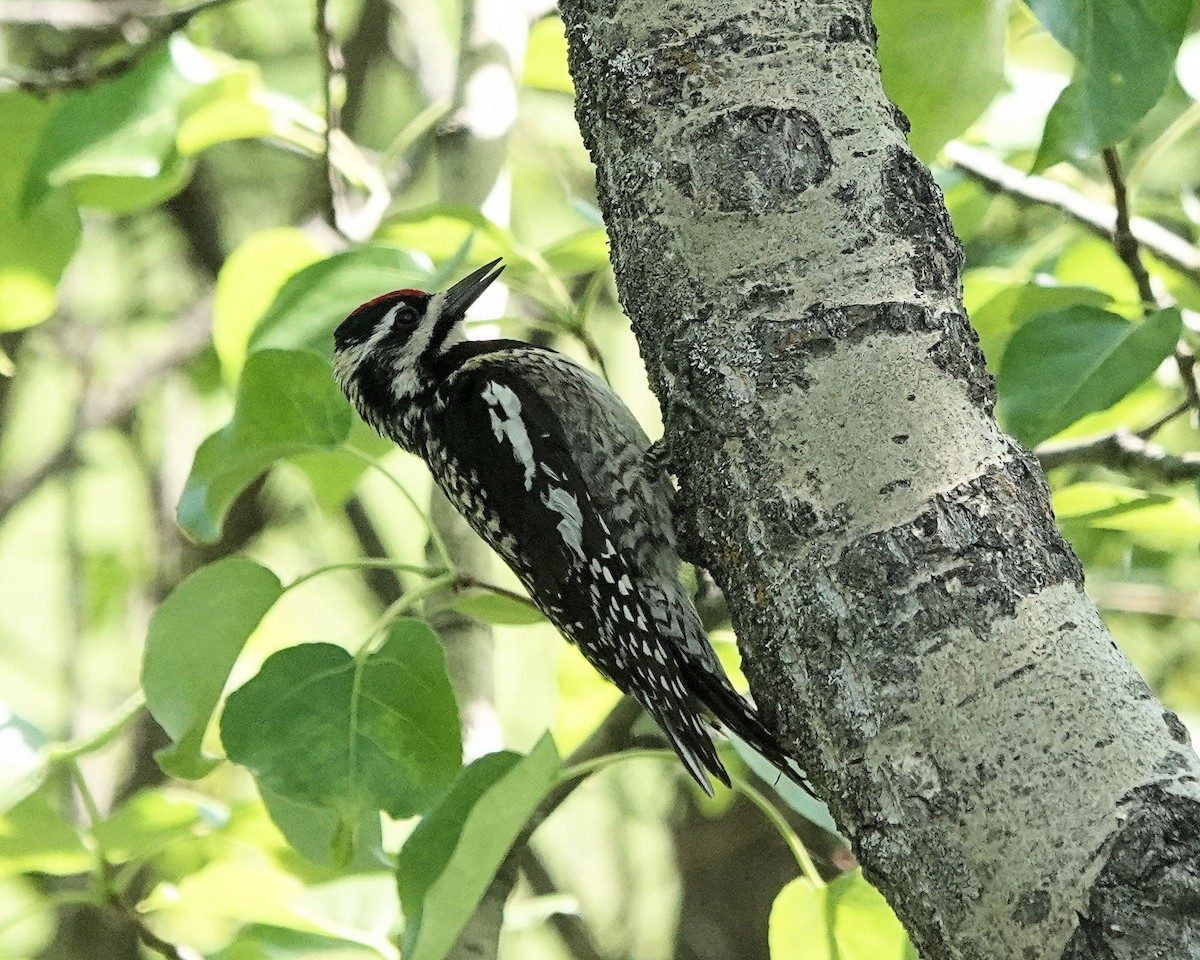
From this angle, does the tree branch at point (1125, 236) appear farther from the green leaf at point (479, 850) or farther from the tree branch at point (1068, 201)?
the green leaf at point (479, 850)

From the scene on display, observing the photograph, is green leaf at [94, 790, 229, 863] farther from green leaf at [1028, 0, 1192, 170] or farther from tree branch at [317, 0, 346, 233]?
green leaf at [1028, 0, 1192, 170]

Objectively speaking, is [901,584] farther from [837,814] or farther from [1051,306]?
[1051,306]

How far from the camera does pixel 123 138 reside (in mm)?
1610

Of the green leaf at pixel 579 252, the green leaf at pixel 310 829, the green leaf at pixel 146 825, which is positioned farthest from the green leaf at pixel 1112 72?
the green leaf at pixel 146 825

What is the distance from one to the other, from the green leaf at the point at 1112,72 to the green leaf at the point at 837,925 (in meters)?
0.75

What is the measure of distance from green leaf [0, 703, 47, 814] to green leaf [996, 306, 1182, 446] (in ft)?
3.67

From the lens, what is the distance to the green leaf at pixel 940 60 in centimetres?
134

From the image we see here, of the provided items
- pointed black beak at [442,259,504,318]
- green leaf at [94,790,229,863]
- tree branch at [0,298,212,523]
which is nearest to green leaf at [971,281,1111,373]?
pointed black beak at [442,259,504,318]

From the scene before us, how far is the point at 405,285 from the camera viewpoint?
1525mm

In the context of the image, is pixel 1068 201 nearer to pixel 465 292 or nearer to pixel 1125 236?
pixel 1125 236

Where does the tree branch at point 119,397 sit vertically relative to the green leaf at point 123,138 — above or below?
below

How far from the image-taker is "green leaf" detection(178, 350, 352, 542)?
1.39 meters

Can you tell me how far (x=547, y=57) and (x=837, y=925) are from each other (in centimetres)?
132

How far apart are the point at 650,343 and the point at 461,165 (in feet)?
3.09
